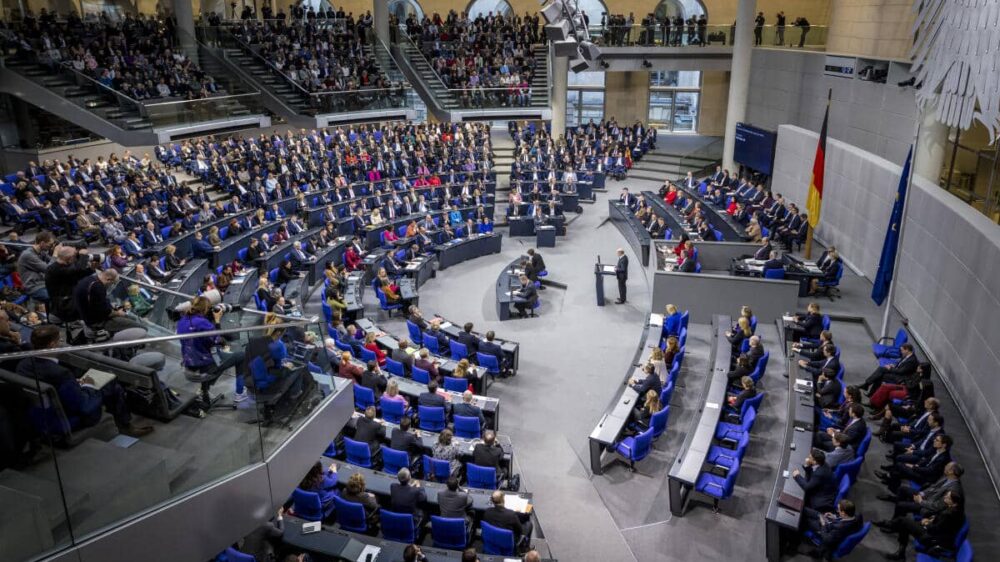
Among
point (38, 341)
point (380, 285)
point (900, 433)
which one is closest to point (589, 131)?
point (380, 285)

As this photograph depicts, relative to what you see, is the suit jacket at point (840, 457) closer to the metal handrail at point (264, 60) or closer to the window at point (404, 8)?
the metal handrail at point (264, 60)

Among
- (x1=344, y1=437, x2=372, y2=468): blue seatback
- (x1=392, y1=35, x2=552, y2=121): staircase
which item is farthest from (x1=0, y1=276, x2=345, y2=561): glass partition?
(x1=392, y1=35, x2=552, y2=121): staircase

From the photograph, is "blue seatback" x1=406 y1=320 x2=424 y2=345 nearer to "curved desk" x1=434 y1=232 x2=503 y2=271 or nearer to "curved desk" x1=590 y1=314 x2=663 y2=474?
"curved desk" x1=590 y1=314 x2=663 y2=474

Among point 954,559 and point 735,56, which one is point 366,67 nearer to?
point 735,56

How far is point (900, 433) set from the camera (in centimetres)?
1039

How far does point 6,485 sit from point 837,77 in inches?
890

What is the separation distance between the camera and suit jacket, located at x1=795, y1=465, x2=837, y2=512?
884 centimetres

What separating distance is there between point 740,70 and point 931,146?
12306 millimetres

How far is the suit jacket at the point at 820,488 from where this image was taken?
8.84 m

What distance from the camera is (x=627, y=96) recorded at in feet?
124

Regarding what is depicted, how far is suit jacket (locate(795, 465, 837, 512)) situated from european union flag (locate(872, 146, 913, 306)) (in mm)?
5685

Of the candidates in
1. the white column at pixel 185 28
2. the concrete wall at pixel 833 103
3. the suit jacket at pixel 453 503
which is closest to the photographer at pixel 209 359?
the suit jacket at pixel 453 503

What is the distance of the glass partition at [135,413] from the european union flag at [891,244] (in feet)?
36.5

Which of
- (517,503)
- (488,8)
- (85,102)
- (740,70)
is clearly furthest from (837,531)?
(488,8)
